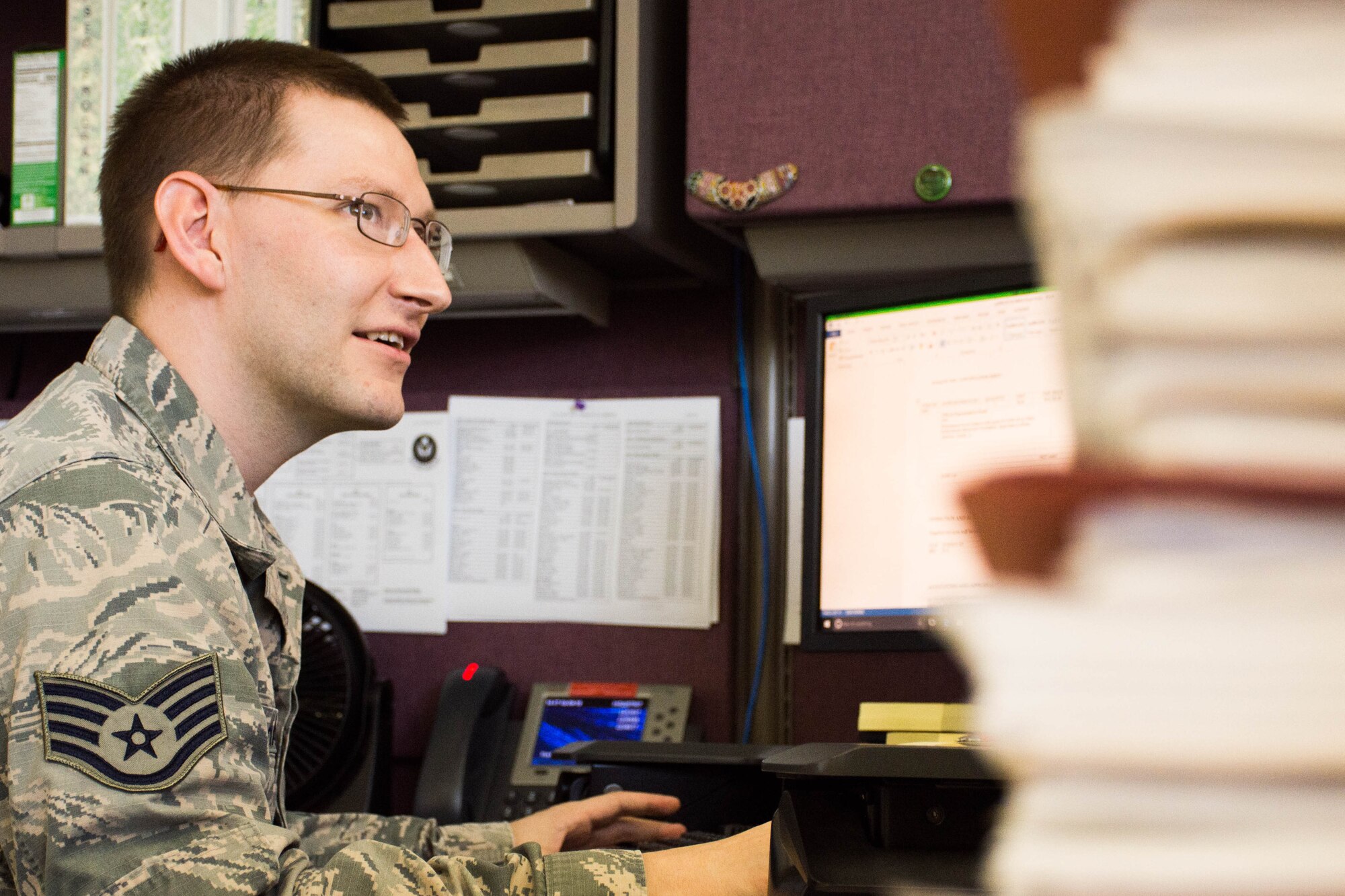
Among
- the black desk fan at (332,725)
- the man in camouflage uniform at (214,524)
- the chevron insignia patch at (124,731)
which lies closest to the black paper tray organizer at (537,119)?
the man in camouflage uniform at (214,524)

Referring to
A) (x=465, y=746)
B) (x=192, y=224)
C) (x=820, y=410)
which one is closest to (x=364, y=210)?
(x=192, y=224)

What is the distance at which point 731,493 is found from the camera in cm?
131

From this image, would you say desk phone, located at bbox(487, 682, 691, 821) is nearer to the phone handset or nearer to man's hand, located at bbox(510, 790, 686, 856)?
the phone handset

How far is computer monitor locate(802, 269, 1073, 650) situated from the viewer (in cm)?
100

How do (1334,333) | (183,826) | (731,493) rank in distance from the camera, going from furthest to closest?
1. (731,493)
2. (183,826)
3. (1334,333)

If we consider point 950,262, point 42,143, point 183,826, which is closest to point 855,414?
point 950,262

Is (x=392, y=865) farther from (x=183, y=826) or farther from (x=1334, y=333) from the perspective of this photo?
(x=1334, y=333)

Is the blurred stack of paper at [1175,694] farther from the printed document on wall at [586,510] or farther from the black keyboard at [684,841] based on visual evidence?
the printed document on wall at [586,510]

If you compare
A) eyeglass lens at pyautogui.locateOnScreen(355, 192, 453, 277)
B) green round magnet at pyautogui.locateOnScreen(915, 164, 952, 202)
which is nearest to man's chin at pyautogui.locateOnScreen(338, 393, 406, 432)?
eyeglass lens at pyautogui.locateOnScreen(355, 192, 453, 277)

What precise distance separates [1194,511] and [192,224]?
92 cm

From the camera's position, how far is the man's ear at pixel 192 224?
2.98 ft

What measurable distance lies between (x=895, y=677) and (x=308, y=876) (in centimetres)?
71

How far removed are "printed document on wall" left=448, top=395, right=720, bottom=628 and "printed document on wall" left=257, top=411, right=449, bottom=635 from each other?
22 mm

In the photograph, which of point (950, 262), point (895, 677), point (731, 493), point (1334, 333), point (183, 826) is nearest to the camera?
point (1334, 333)
